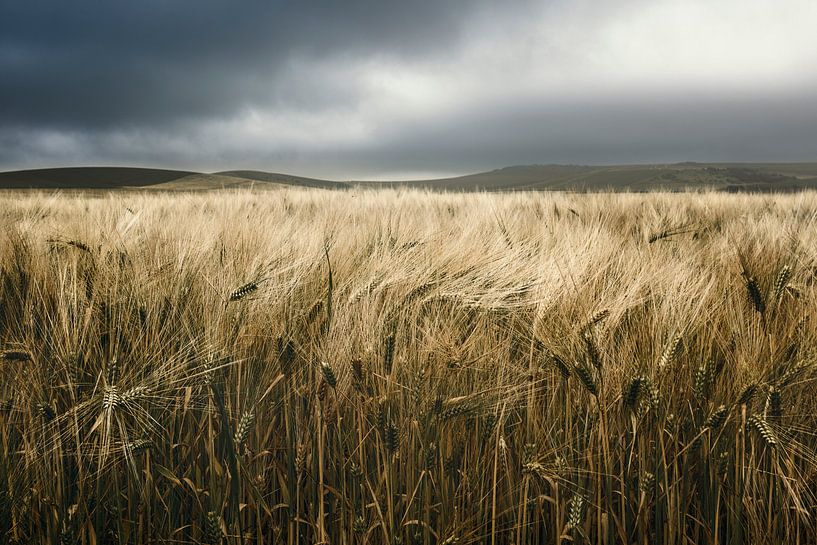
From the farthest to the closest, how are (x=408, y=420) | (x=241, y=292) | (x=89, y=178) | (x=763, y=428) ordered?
(x=89, y=178)
(x=241, y=292)
(x=408, y=420)
(x=763, y=428)

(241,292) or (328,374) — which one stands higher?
(241,292)

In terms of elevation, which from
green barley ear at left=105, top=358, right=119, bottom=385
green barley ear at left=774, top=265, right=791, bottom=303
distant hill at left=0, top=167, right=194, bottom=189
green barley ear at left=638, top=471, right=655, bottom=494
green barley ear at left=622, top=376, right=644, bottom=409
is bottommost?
green barley ear at left=638, top=471, right=655, bottom=494

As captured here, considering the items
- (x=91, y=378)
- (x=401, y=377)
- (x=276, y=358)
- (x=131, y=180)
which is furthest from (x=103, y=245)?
(x=131, y=180)

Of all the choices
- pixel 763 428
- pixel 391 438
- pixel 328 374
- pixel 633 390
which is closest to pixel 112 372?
pixel 328 374

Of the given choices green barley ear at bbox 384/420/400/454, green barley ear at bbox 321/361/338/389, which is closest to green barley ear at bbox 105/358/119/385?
green barley ear at bbox 321/361/338/389

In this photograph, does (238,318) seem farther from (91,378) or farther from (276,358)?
(91,378)

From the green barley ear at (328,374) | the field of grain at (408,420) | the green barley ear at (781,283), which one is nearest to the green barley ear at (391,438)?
the field of grain at (408,420)

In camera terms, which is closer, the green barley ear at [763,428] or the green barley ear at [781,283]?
the green barley ear at [763,428]

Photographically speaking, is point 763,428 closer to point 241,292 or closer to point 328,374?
point 328,374

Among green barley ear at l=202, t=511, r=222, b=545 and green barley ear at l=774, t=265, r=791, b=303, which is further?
green barley ear at l=774, t=265, r=791, b=303

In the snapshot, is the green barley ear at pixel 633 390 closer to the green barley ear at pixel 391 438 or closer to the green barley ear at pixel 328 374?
the green barley ear at pixel 391 438

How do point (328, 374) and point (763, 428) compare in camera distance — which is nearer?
point (763, 428)

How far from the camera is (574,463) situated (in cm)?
125

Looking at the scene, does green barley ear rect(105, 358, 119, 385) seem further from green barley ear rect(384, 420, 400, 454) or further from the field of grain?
green barley ear rect(384, 420, 400, 454)
